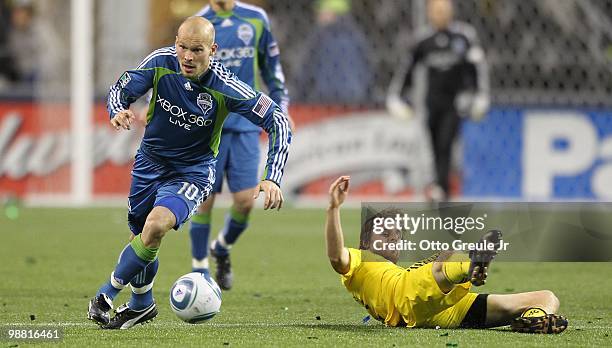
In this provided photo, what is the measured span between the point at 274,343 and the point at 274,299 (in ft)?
7.42

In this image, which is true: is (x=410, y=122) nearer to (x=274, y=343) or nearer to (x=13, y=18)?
(x=13, y=18)

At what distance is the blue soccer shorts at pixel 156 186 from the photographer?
23.3 feet

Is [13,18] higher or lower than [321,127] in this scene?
higher

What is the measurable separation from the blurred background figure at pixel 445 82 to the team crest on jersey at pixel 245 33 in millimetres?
Answer: 7367

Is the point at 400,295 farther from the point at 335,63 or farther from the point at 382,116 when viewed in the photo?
the point at 335,63

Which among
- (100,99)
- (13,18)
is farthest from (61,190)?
(13,18)


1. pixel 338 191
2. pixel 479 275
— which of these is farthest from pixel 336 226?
pixel 479 275

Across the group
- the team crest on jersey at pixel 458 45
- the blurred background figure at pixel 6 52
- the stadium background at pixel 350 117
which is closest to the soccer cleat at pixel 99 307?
the stadium background at pixel 350 117

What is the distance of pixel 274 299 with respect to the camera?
8.74 metres

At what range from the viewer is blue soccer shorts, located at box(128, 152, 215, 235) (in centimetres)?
709

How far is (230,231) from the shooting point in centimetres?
966

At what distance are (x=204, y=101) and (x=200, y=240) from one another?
254 centimetres

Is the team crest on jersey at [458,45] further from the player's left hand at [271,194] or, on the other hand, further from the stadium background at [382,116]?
the player's left hand at [271,194]

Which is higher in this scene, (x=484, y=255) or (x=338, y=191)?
(x=338, y=191)
